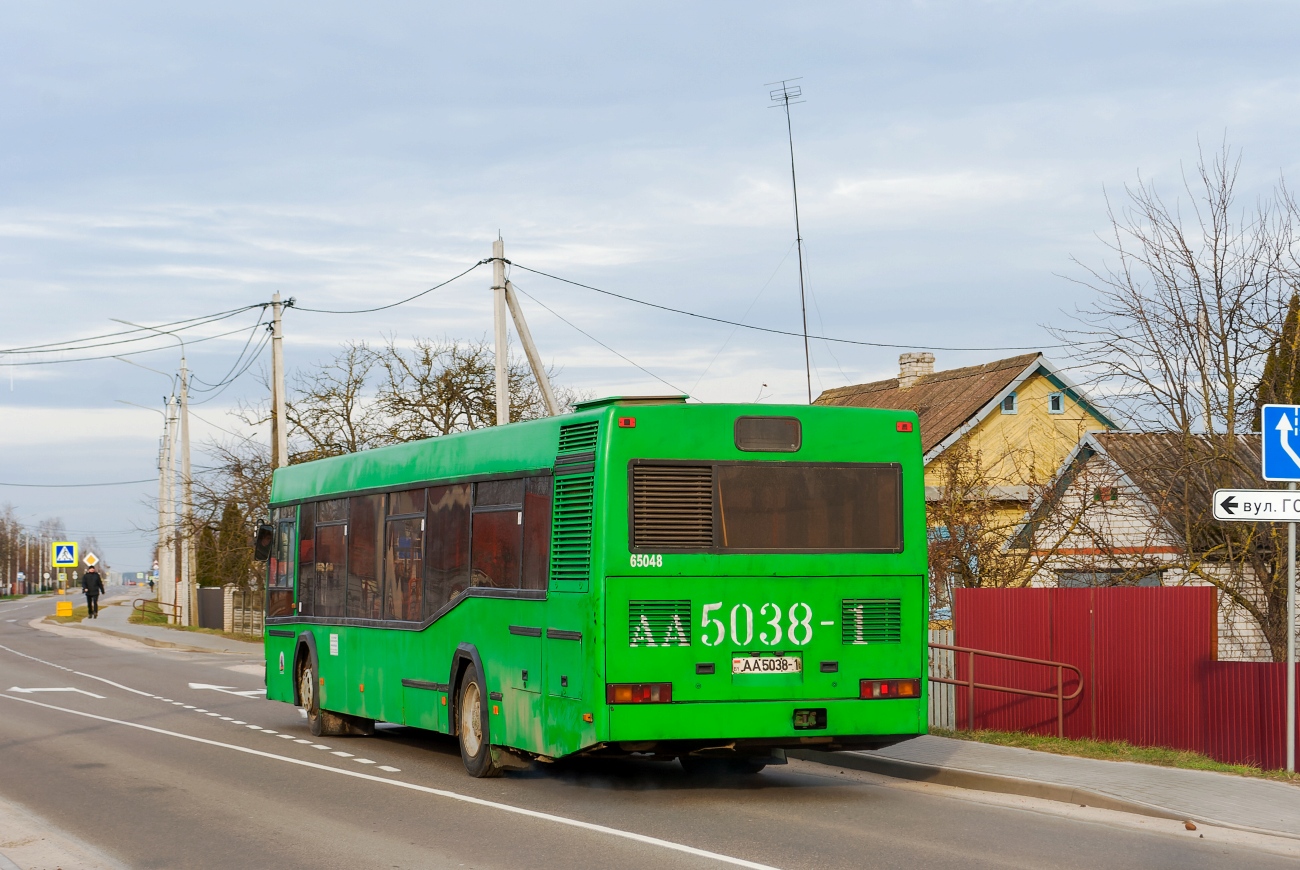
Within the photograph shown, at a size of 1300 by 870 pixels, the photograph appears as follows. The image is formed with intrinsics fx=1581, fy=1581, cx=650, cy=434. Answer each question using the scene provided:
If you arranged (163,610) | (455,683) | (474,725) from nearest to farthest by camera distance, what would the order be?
(474,725)
(455,683)
(163,610)

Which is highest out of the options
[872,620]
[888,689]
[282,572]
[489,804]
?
[282,572]

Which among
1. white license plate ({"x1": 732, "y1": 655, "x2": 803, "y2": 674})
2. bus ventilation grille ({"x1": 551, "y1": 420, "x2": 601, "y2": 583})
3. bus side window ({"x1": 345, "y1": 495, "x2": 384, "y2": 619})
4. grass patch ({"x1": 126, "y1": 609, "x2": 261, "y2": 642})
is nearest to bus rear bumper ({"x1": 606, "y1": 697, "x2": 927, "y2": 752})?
white license plate ({"x1": 732, "y1": 655, "x2": 803, "y2": 674})

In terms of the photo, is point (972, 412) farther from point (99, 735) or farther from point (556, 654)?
point (556, 654)

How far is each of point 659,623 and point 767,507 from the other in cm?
121

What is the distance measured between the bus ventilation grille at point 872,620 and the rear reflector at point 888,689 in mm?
306

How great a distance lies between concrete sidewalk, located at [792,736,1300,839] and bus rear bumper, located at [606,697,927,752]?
3.07 ft

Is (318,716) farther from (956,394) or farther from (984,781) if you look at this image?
(956,394)

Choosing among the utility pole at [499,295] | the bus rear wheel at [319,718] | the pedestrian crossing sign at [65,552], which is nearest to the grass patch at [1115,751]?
the bus rear wheel at [319,718]

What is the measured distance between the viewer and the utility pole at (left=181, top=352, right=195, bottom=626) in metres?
46.6

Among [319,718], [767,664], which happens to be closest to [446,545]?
[767,664]

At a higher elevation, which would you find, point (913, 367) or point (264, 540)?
point (913, 367)

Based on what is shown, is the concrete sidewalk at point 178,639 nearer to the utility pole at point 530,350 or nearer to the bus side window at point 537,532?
the utility pole at point 530,350

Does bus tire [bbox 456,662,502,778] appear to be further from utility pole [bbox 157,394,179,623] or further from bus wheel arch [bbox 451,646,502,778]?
utility pole [bbox 157,394,179,623]

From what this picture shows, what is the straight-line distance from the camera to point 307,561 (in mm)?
17828
